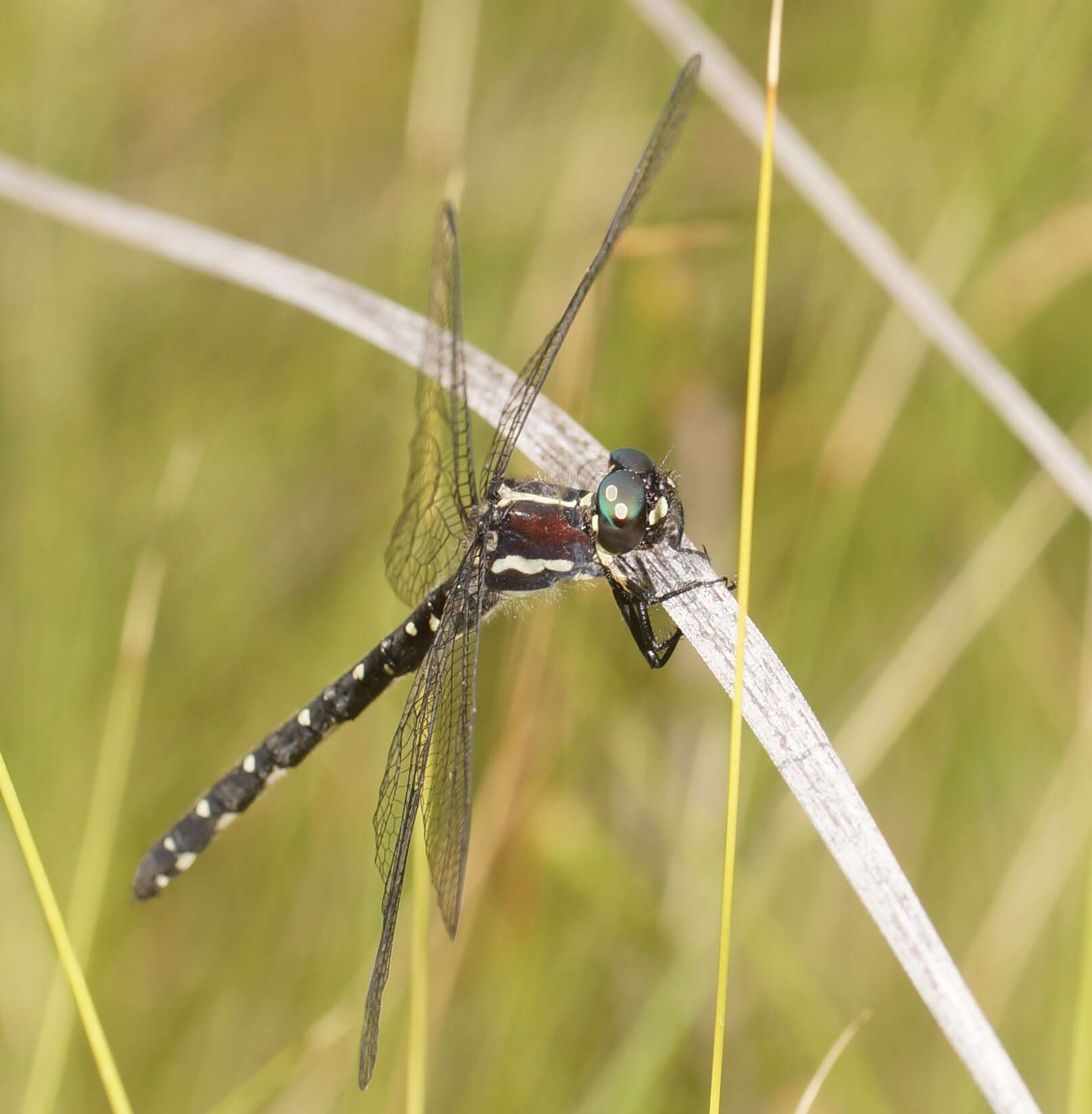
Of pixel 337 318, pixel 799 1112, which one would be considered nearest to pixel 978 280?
pixel 337 318

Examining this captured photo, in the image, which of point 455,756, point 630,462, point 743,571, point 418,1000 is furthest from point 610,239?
point 418,1000

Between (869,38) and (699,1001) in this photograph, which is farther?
(869,38)

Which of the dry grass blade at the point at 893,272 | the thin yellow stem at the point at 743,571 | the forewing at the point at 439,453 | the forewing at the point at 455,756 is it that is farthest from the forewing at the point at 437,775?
the dry grass blade at the point at 893,272

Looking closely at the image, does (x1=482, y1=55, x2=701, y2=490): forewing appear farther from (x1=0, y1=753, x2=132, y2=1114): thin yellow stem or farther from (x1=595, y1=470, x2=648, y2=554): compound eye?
(x1=0, y1=753, x2=132, y2=1114): thin yellow stem

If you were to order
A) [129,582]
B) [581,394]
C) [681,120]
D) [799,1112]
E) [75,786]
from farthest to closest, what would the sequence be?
[129,582], [75,786], [581,394], [681,120], [799,1112]

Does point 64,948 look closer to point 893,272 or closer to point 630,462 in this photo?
point 630,462

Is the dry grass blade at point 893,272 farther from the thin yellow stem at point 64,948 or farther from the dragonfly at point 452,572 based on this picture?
the thin yellow stem at point 64,948

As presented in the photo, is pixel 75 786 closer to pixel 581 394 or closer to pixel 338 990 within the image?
pixel 338 990
